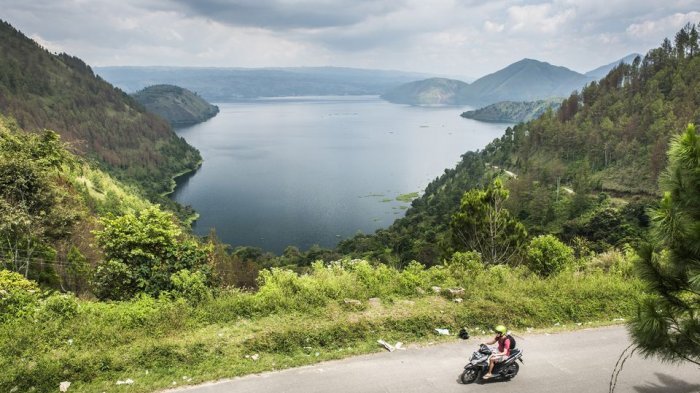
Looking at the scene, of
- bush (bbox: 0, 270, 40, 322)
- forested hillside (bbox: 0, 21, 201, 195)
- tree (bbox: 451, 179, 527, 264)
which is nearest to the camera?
bush (bbox: 0, 270, 40, 322)

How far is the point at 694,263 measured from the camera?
20.3 feet

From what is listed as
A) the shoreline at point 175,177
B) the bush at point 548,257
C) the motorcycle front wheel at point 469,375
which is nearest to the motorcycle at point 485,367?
the motorcycle front wheel at point 469,375

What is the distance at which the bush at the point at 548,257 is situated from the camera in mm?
20938

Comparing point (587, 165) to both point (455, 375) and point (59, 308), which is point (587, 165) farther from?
point (59, 308)

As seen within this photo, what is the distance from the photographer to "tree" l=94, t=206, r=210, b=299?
56.1ft

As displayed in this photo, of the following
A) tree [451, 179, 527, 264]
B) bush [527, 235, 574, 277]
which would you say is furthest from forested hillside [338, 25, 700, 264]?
bush [527, 235, 574, 277]

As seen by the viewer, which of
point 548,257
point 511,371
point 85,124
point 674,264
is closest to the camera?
point 674,264

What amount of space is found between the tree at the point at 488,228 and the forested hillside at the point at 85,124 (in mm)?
132964

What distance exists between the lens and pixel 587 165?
96875 mm

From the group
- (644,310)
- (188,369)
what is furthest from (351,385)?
(644,310)

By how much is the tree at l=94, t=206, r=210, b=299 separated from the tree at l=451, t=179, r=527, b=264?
668 inches

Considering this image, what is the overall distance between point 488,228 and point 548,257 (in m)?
6.13

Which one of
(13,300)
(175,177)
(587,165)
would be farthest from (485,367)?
(175,177)

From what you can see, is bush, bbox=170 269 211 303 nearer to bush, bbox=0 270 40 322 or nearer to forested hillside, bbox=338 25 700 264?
bush, bbox=0 270 40 322
